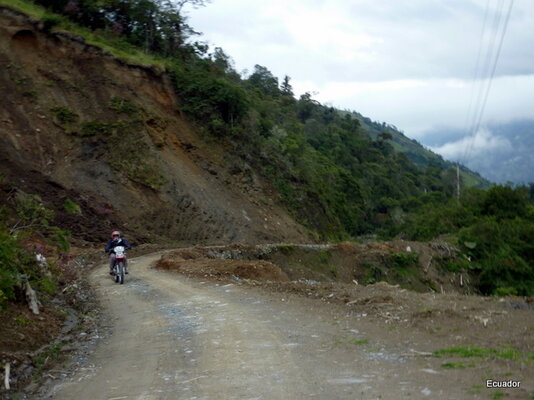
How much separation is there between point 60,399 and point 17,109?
29108mm

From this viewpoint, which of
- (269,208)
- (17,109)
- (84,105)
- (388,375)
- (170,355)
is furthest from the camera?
(269,208)

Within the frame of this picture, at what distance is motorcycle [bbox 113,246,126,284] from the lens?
51.3 feet

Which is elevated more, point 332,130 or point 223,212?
point 332,130

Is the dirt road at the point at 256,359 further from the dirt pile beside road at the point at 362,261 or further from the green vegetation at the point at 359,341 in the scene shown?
the dirt pile beside road at the point at 362,261

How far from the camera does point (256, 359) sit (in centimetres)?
691

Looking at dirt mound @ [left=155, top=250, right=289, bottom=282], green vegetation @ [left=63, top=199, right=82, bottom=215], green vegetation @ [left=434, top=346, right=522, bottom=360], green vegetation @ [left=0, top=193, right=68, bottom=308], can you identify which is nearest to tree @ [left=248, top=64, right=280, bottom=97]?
green vegetation @ [left=63, top=199, right=82, bottom=215]

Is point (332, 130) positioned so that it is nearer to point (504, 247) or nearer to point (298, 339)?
point (504, 247)

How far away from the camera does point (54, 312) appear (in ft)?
35.2

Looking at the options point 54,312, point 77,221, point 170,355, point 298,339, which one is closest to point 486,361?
point 298,339

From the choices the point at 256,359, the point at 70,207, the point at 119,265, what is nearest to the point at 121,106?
the point at 119,265

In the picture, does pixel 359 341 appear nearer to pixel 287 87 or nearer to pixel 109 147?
pixel 109 147

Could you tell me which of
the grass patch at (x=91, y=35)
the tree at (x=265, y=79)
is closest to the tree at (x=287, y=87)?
the tree at (x=265, y=79)

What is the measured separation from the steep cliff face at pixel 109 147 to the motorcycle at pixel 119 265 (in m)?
12.1

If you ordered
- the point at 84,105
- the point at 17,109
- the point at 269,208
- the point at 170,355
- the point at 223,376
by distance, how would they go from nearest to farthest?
the point at 223,376 < the point at 170,355 < the point at 17,109 < the point at 84,105 < the point at 269,208
